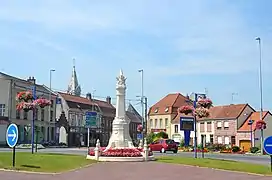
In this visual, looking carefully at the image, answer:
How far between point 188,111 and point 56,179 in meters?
18.6

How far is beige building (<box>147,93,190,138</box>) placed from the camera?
96625 millimetres

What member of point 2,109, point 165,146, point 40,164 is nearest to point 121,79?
point 40,164

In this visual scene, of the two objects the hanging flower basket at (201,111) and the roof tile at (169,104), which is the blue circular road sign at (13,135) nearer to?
the hanging flower basket at (201,111)

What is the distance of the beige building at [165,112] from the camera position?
317 ft

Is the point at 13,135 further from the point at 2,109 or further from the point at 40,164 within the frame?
the point at 2,109

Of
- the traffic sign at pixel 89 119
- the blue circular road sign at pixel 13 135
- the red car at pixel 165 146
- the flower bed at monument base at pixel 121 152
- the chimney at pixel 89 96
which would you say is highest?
the chimney at pixel 89 96

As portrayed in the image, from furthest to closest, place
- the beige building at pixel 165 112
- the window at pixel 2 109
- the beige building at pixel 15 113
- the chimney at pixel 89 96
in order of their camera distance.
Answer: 1. the chimney at pixel 89 96
2. the beige building at pixel 165 112
3. the window at pixel 2 109
4. the beige building at pixel 15 113

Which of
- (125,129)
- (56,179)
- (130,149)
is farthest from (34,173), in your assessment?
(125,129)

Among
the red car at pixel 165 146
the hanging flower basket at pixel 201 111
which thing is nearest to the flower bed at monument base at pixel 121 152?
the hanging flower basket at pixel 201 111

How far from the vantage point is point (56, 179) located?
19.9 meters

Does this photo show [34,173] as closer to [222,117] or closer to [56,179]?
[56,179]

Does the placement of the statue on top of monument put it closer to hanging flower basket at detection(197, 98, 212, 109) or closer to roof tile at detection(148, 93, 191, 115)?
hanging flower basket at detection(197, 98, 212, 109)

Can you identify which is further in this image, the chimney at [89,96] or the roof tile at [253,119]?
the chimney at [89,96]

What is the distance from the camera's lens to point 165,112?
322ft
